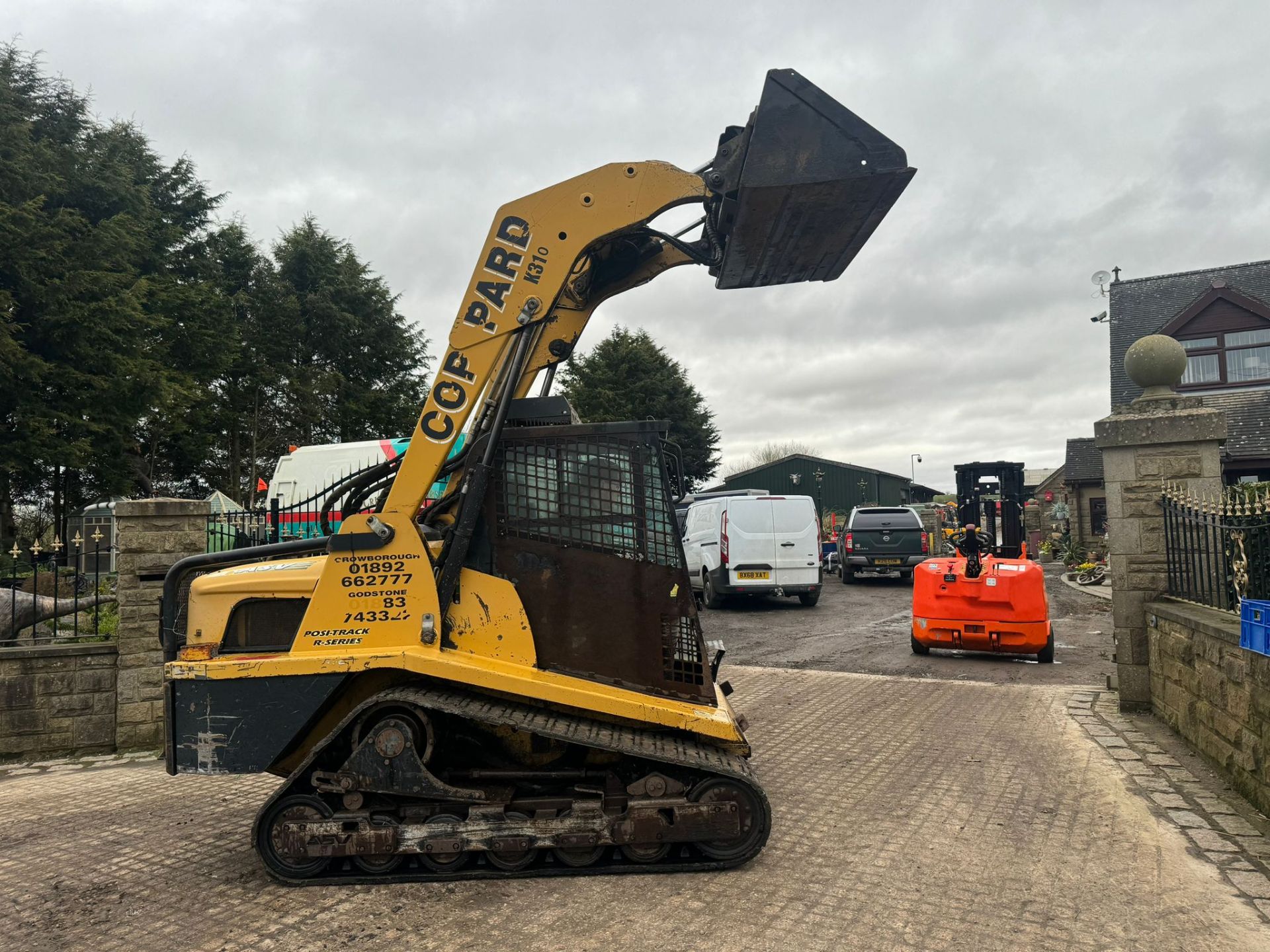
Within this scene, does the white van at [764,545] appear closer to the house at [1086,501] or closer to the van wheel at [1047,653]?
the van wheel at [1047,653]

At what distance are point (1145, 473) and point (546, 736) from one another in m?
5.90

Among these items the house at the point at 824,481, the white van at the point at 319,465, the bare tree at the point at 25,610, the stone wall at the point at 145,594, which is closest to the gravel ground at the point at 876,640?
the stone wall at the point at 145,594

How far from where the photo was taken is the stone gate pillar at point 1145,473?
6855mm

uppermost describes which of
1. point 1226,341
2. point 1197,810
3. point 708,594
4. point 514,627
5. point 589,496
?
point 1226,341

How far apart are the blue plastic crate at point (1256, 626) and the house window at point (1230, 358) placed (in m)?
23.6

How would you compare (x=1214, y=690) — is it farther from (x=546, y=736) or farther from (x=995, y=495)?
(x=995, y=495)

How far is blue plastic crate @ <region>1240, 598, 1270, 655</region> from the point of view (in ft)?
14.0

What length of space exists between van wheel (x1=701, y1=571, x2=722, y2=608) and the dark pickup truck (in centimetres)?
520

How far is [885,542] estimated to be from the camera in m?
19.2

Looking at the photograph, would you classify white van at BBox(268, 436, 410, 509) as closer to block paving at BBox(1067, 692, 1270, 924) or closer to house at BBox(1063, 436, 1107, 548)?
block paving at BBox(1067, 692, 1270, 924)

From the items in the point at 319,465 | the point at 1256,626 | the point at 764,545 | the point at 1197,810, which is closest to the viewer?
the point at 1256,626

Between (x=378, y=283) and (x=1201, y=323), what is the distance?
28.0 meters

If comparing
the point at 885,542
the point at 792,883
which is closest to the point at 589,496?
the point at 792,883

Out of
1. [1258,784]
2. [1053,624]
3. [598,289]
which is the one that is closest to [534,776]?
[598,289]
